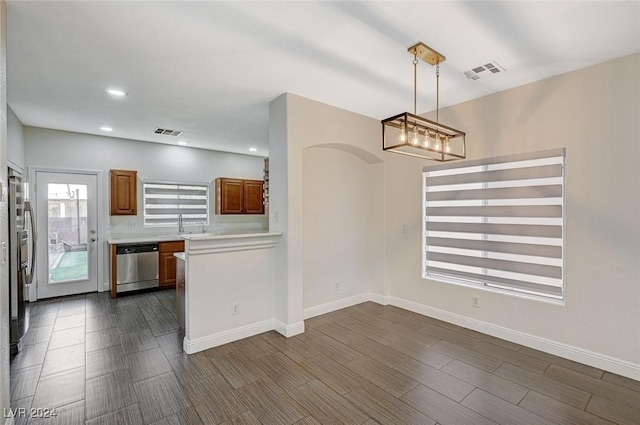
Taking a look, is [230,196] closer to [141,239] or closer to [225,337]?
[141,239]

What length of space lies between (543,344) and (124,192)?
6.61 meters

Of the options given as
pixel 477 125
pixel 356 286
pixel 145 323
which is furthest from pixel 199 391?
pixel 477 125

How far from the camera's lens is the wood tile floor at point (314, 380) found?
2178mm

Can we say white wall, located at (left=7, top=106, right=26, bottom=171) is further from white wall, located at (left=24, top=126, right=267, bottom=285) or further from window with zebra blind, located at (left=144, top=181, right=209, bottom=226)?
window with zebra blind, located at (left=144, top=181, right=209, bottom=226)

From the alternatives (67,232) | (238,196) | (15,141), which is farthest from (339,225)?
(15,141)

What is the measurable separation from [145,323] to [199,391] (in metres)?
1.96

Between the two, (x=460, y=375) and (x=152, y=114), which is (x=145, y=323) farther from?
(x=460, y=375)

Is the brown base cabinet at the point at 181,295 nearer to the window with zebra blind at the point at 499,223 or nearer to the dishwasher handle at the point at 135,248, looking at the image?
the dishwasher handle at the point at 135,248

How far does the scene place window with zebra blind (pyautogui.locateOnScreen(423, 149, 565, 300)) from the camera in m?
3.11

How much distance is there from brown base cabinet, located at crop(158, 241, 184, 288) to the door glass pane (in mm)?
1222

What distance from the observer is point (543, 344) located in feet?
10.2

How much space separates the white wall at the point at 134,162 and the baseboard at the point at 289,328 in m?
3.64

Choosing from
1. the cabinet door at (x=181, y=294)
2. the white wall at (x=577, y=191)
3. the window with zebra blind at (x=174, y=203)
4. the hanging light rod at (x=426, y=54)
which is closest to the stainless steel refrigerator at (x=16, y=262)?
the cabinet door at (x=181, y=294)

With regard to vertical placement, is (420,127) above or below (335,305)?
above
